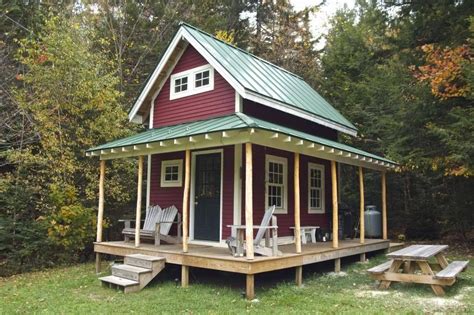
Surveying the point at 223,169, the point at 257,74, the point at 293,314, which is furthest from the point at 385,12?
the point at 293,314

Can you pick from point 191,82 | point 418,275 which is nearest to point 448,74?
point 418,275

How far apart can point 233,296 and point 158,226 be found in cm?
290

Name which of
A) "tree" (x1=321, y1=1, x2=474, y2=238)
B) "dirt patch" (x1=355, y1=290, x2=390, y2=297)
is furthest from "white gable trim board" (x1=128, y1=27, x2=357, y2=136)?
"dirt patch" (x1=355, y1=290, x2=390, y2=297)

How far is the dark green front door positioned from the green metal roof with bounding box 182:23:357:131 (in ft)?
6.09

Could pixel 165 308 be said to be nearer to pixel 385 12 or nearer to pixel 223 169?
pixel 223 169

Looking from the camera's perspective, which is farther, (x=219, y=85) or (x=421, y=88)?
(x=421, y=88)

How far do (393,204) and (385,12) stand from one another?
7513 mm

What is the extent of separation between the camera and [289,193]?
10.1 meters

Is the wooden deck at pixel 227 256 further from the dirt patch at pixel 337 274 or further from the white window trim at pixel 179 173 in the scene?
the white window trim at pixel 179 173

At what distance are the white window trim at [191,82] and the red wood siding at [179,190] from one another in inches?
59.2

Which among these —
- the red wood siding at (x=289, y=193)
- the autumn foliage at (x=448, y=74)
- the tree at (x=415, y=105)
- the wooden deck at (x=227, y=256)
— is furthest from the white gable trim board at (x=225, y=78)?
the wooden deck at (x=227, y=256)

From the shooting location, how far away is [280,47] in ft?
67.7

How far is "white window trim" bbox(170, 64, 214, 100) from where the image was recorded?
31.7ft

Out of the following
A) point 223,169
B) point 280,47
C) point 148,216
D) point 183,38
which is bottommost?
point 148,216
